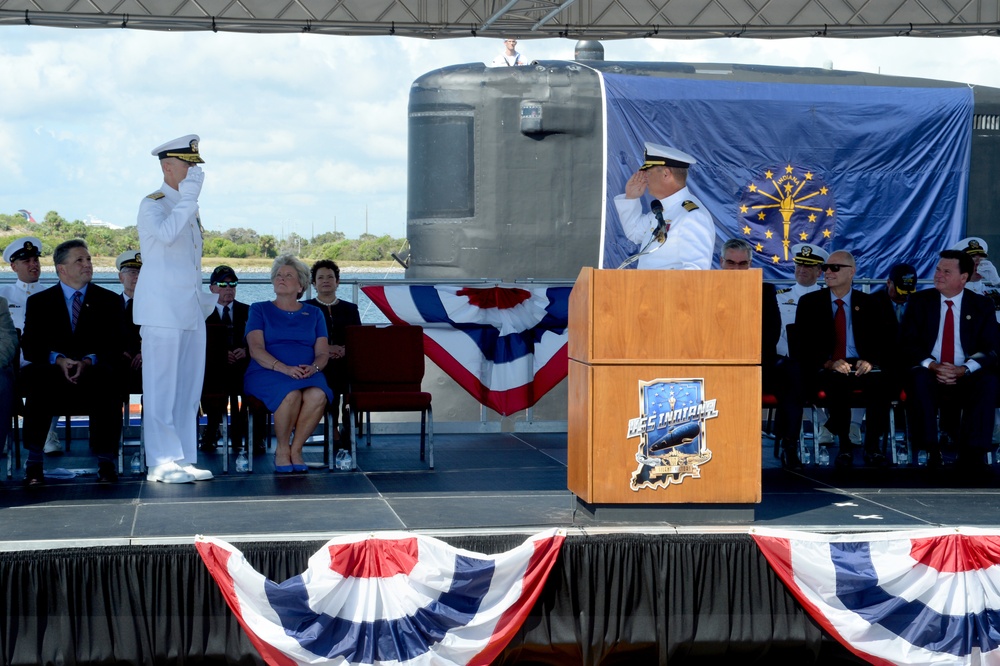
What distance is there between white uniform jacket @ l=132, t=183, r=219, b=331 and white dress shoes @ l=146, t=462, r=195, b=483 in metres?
0.81

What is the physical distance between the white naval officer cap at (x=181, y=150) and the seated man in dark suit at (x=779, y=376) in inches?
133

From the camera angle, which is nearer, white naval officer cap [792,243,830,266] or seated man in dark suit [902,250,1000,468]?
seated man in dark suit [902,250,1000,468]

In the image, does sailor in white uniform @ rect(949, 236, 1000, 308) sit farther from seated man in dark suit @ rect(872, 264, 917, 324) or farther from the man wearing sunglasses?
the man wearing sunglasses

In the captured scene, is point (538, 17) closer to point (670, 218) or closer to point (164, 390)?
point (670, 218)

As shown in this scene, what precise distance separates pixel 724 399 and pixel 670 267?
695 millimetres

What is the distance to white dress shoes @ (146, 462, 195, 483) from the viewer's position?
6676mm

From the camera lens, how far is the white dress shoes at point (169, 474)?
6676mm

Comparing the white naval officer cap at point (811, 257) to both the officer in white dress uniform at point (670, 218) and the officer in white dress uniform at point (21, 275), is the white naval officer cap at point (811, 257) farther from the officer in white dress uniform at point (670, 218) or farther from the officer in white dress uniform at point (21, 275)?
the officer in white dress uniform at point (21, 275)

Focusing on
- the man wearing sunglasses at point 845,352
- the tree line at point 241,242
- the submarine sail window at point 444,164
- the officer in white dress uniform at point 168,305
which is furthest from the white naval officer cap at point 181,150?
the tree line at point 241,242

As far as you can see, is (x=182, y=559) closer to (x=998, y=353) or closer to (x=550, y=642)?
(x=550, y=642)

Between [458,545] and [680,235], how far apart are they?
70.8 inches

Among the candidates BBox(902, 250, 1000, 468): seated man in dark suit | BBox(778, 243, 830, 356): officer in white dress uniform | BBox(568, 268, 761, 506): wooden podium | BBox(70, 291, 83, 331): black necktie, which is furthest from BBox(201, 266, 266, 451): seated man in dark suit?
BBox(902, 250, 1000, 468): seated man in dark suit

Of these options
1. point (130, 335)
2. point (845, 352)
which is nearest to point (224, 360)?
point (130, 335)

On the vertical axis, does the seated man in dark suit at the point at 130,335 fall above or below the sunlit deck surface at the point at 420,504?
above
